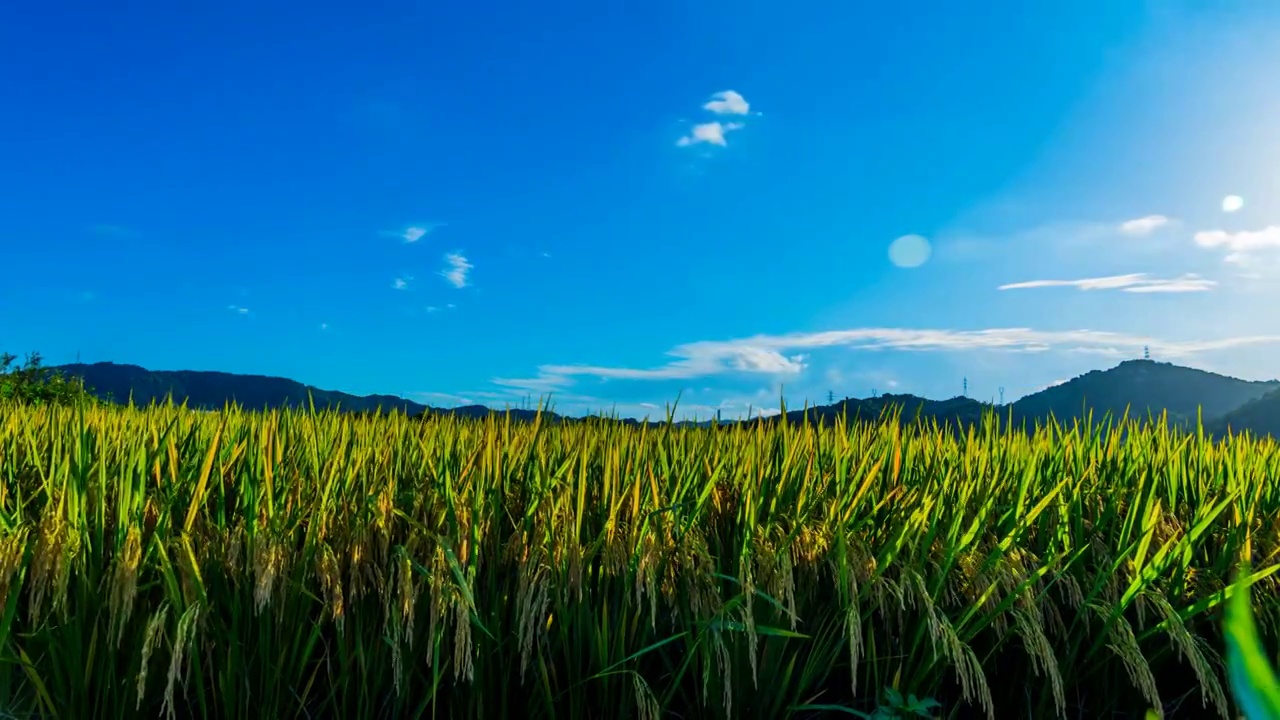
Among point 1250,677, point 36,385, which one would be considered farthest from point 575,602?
point 36,385

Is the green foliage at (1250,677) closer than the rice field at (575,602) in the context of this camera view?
Yes

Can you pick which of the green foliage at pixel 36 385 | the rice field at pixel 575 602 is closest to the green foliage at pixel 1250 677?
the rice field at pixel 575 602

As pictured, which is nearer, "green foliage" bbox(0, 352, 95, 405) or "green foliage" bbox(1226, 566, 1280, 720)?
"green foliage" bbox(1226, 566, 1280, 720)

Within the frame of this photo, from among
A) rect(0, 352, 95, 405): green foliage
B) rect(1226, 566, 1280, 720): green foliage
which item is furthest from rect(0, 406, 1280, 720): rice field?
rect(0, 352, 95, 405): green foliage

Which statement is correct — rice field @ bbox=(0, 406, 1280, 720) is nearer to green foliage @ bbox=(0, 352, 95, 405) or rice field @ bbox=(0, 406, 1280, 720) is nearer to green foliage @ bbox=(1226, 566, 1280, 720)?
green foliage @ bbox=(1226, 566, 1280, 720)

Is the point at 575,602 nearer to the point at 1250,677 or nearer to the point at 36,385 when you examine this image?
the point at 1250,677

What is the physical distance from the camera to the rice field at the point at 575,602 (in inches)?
113

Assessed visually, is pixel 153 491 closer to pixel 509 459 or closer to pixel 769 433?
pixel 509 459

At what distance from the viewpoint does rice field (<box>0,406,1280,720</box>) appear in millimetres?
2869

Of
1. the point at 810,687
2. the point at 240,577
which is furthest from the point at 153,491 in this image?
the point at 810,687

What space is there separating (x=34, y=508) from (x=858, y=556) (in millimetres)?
4102

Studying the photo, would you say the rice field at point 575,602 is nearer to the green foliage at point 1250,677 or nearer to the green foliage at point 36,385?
the green foliage at point 1250,677

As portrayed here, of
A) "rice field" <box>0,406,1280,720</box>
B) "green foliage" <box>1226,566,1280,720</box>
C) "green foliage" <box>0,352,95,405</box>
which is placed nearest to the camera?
"green foliage" <box>1226,566,1280,720</box>

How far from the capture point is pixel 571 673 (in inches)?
116
